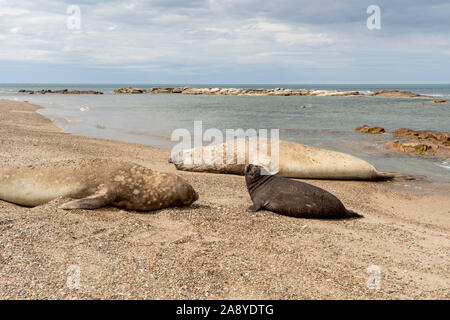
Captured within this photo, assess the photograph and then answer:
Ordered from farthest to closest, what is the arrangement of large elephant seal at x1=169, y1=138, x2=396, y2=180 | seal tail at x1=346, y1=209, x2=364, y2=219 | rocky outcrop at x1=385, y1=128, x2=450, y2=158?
rocky outcrop at x1=385, y1=128, x2=450, y2=158 → large elephant seal at x1=169, y1=138, x2=396, y2=180 → seal tail at x1=346, y1=209, x2=364, y2=219

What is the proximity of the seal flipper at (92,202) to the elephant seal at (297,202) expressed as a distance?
6.72ft

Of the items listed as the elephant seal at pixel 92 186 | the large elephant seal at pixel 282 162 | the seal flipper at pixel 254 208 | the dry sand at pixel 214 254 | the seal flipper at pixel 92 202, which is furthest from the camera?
the large elephant seal at pixel 282 162

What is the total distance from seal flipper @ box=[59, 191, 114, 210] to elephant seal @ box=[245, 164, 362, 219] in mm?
2049

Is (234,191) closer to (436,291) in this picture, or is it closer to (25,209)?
(25,209)

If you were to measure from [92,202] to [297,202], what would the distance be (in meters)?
2.96

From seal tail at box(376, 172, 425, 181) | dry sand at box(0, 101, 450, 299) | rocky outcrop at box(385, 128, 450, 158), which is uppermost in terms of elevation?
rocky outcrop at box(385, 128, 450, 158)

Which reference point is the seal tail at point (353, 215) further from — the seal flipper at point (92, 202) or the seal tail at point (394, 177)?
the seal flipper at point (92, 202)

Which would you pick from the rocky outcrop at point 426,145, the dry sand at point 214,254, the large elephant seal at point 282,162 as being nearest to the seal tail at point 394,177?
the large elephant seal at point 282,162

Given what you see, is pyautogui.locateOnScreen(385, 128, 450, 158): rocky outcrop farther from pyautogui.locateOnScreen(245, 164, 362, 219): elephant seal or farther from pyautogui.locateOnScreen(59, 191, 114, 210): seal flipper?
pyautogui.locateOnScreen(59, 191, 114, 210): seal flipper

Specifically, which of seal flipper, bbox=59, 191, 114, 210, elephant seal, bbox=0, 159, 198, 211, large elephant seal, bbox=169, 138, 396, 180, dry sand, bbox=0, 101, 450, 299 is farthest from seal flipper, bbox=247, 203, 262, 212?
large elephant seal, bbox=169, 138, 396, 180

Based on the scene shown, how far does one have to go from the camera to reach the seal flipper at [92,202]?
4.62 metres

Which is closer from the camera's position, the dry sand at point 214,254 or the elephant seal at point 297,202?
the dry sand at point 214,254

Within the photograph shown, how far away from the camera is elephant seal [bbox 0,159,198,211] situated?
4809 mm
